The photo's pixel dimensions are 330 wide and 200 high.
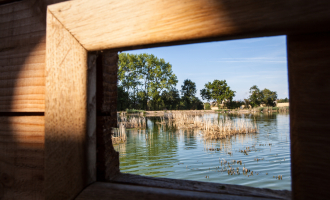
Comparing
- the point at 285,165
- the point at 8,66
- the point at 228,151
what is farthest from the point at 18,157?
the point at 228,151

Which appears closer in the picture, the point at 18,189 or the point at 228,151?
the point at 18,189

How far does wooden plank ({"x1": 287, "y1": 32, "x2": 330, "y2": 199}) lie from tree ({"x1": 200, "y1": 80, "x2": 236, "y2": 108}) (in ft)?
181

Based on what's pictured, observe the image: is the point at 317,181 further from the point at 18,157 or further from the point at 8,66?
the point at 8,66

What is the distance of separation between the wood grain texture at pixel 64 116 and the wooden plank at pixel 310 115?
0.62 metres

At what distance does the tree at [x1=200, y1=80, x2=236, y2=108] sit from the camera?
55.2 m

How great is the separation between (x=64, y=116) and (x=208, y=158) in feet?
30.6

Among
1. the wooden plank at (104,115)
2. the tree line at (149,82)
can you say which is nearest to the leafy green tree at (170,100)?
the tree line at (149,82)

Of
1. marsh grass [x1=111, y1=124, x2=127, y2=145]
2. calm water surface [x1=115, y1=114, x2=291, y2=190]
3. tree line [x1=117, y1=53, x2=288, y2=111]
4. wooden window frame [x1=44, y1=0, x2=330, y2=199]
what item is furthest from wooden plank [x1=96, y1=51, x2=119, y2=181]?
tree line [x1=117, y1=53, x2=288, y2=111]

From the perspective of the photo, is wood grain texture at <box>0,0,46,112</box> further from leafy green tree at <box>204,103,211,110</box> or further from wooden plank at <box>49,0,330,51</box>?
leafy green tree at <box>204,103,211,110</box>

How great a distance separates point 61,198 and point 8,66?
0.50 m

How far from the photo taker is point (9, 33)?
76cm

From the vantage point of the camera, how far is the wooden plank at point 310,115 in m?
0.46

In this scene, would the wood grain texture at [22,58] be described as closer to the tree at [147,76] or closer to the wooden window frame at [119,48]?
the wooden window frame at [119,48]

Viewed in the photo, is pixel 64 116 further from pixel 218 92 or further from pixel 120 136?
pixel 218 92
